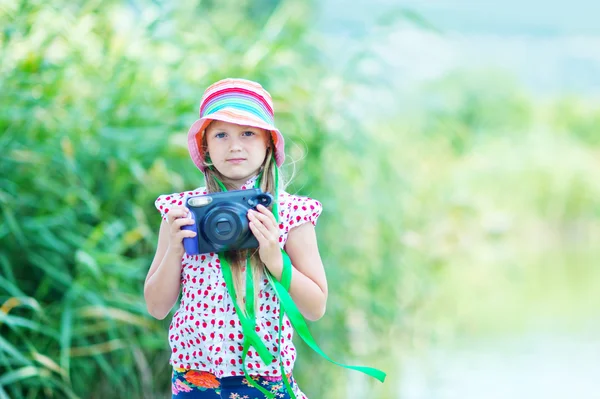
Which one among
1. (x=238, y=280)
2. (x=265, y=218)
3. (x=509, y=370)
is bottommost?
(x=509, y=370)

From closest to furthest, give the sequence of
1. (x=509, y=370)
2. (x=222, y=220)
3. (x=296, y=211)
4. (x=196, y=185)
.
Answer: (x=222, y=220), (x=296, y=211), (x=196, y=185), (x=509, y=370)

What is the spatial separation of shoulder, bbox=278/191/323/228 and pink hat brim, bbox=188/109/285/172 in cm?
9

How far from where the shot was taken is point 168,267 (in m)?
1.49

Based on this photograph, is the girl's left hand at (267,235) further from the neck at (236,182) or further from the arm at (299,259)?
the neck at (236,182)

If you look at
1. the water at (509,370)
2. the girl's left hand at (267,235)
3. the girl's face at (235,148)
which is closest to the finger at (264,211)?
the girl's left hand at (267,235)

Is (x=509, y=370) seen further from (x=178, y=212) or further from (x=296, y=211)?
(x=178, y=212)

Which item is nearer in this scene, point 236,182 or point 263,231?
point 263,231

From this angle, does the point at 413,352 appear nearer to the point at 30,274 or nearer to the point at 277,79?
the point at 277,79

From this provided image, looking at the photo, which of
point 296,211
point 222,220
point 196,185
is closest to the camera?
point 222,220

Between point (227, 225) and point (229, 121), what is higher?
point (229, 121)

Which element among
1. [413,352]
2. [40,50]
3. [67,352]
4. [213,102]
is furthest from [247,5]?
[213,102]

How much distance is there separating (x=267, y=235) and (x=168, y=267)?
0.62 feet

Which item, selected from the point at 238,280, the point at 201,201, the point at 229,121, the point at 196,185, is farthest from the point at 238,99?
the point at 196,185

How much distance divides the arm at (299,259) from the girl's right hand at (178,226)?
0.11 m
